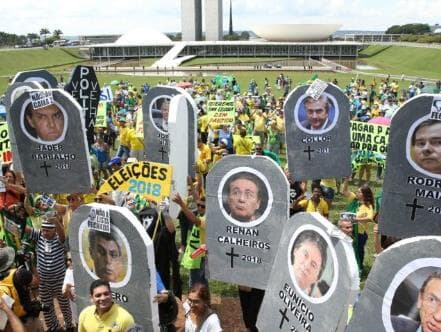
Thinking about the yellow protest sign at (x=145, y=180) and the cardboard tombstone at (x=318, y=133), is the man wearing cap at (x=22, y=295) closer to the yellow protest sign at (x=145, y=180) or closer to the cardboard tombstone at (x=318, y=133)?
the yellow protest sign at (x=145, y=180)

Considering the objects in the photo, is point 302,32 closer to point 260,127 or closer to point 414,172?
point 260,127

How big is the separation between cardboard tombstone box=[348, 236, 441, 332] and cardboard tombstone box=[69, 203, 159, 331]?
7.20ft

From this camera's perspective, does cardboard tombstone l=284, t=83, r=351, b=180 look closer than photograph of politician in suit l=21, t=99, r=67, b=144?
No

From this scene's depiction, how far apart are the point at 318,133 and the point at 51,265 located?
4.64 meters

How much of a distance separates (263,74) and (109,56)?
39.5m

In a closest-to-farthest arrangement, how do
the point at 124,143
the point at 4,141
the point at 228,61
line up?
the point at 4,141 < the point at 124,143 < the point at 228,61

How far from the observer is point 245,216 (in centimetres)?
603

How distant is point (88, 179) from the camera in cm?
803

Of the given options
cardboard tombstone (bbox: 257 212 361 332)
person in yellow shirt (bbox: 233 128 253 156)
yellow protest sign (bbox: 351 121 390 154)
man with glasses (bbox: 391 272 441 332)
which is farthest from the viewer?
person in yellow shirt (bbox: 233 128 253 156)

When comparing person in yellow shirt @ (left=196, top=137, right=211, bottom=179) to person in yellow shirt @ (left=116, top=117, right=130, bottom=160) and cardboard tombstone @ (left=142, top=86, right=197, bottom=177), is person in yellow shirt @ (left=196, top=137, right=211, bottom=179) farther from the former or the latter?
person in yellow shirt @ (left=116, top=117, right=130, bottom=160)

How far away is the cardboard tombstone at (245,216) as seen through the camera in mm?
5809

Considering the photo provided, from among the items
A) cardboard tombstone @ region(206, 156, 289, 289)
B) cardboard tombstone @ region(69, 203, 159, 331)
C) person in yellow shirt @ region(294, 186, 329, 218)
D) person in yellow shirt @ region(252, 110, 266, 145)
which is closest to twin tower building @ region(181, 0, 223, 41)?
person in yellow shirt @ region(252, 110, 266, 145)

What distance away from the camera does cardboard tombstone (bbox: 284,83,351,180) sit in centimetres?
881

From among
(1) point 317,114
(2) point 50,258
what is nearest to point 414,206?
(1) point 317,114
